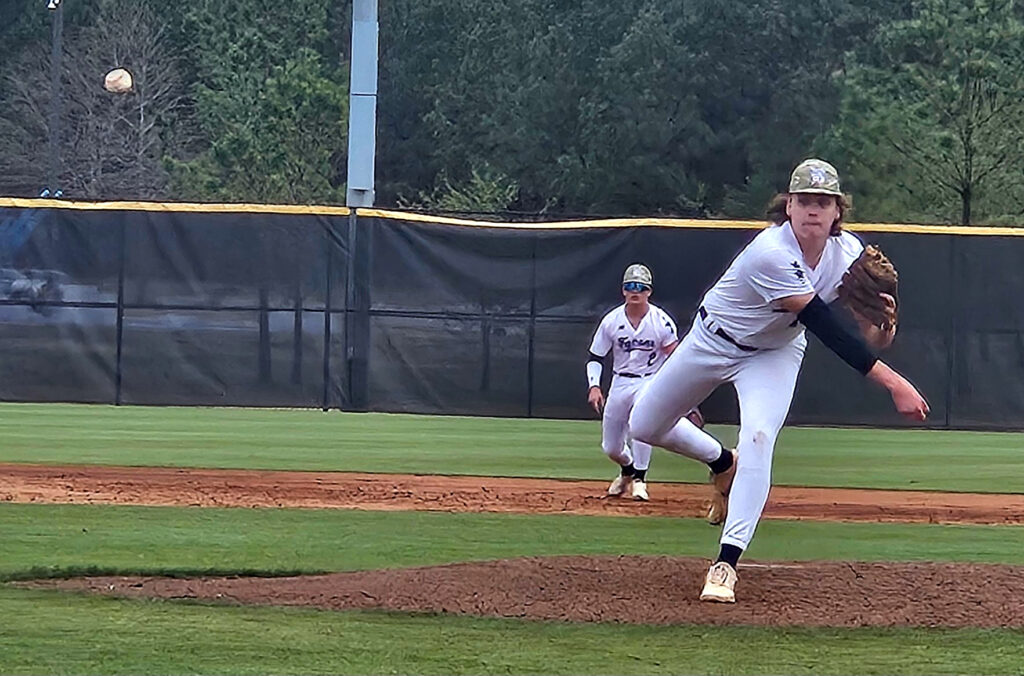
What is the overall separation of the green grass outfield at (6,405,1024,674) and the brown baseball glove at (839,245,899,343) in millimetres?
1223

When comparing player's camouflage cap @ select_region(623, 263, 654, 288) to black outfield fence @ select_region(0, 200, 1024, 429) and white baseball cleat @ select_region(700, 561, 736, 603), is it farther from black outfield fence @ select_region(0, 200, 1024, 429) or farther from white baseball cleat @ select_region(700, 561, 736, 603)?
black outfield fence @ select_region(0, 200, 1024, 429)

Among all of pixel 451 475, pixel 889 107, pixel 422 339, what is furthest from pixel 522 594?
pixel 889 107

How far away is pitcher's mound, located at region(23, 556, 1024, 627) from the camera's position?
5973mm

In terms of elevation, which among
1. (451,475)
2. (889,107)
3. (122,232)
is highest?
(889,107)

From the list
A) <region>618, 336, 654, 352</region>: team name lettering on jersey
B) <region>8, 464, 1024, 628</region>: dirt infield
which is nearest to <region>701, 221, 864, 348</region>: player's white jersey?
<region>8, 464, 1024, 628</region>: dirt infield

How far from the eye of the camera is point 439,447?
15109mm

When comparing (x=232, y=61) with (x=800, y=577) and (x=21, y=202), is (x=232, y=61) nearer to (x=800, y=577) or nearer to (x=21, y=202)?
(x=21, y=202)

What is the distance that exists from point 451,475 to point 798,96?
3011cm

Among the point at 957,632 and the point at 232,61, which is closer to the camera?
the point at 957,632

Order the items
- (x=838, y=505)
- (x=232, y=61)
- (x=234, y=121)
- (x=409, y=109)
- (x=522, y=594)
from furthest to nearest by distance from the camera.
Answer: (x=409, y=109) < (x=232, y=61) < (x=234, y=121) < (x=838, y=505) < (x=522, y=594)

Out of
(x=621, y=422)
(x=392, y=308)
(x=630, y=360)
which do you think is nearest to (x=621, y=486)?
(x=621, y=422)

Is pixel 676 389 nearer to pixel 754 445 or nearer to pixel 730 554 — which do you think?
pixel 754 445

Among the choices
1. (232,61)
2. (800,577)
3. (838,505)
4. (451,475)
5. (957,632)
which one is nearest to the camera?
(957,632)

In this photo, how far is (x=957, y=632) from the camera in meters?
5.73
